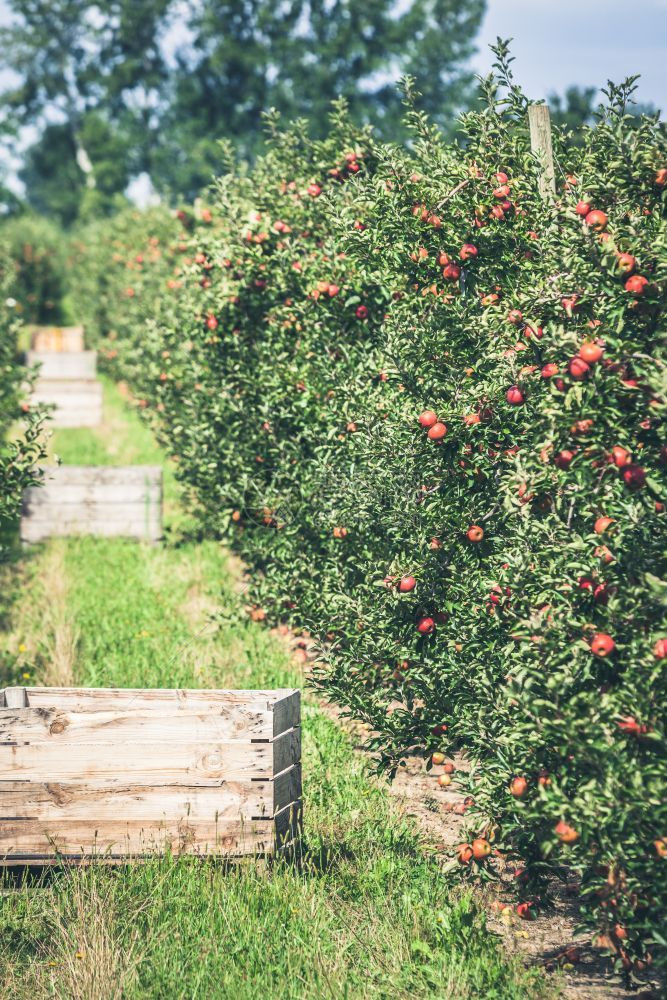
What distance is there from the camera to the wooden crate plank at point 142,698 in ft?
14.1

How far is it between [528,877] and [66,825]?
198 cm

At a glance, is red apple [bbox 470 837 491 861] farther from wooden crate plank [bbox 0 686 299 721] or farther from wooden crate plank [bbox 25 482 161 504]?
wooden crate plank [bbox 25 482 161 504]

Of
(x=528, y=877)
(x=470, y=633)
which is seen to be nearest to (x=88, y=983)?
(x=528, y=877)

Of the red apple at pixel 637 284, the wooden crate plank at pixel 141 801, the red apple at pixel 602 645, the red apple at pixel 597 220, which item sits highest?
the red apple at pixel 597 220

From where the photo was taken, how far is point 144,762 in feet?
14.1

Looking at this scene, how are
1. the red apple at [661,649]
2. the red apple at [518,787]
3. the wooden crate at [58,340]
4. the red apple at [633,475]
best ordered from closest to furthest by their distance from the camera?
the red apple at [661,649]
the red apple at [633,475]
the red apple at [518,787]
the wooden crate at [58,340]

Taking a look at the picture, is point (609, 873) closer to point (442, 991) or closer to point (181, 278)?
point (442, 991)

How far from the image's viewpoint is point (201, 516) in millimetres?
9406

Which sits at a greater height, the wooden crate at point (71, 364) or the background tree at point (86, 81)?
the background tree at point (86, 81)

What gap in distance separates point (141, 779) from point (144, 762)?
8 cm

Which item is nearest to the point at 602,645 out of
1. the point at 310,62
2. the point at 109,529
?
the point at 109,529

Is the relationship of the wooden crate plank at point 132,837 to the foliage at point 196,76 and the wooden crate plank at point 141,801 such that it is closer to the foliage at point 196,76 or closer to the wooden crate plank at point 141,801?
the wooden crate plank at point 141,801

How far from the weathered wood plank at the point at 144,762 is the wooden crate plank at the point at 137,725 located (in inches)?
1.1

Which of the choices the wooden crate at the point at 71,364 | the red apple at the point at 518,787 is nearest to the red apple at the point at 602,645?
the red apple at the point at 518,787
